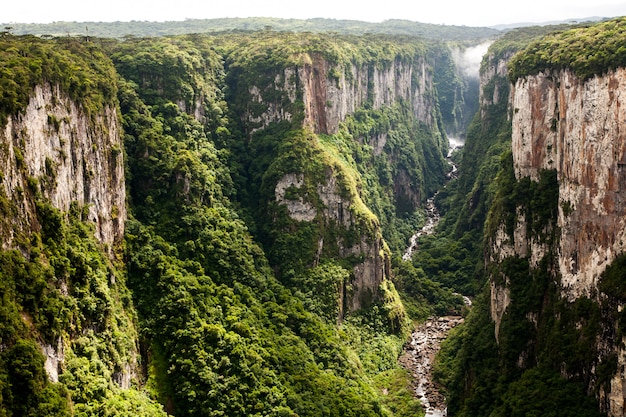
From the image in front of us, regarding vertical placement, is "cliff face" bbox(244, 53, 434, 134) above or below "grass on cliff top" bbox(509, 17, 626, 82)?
below

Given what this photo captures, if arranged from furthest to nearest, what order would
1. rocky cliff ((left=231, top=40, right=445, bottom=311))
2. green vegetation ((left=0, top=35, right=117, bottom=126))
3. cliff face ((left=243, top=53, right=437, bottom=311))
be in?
cliff face ((left=243, top=53, right=437, bottom=311)), rocky cliff ((left=231, top=40, right=445, bottom=311)), green vegetation ((left=0, top=35, right=117, bottom=126))

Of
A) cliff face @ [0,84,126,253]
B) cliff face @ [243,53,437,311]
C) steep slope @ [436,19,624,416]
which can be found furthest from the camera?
cliff face @ [243,53,437,311]

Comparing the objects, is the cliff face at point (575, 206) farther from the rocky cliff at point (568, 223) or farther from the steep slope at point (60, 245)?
the steep slope at point (60, 245)

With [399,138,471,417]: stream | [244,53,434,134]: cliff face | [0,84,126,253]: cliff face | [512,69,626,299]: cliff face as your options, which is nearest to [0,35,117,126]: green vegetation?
[0,84,126,253]: cliff face

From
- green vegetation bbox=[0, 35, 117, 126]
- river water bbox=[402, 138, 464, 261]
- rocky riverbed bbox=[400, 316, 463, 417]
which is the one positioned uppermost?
green vegetation bbox=[0, 35, 117, 126]

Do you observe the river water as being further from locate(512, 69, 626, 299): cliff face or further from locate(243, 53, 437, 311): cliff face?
locate(512, 69, 626, 299): cliff face

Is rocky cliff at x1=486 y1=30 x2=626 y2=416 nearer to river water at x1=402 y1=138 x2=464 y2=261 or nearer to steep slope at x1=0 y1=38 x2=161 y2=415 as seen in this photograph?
steep slope at x1=0 y1=38 x2=161 y2=415

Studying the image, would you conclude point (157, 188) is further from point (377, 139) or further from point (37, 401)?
point (377, 139)

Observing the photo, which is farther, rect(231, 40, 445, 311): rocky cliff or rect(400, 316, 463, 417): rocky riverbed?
rect(231, 40, 445, 311): rocky cliff
